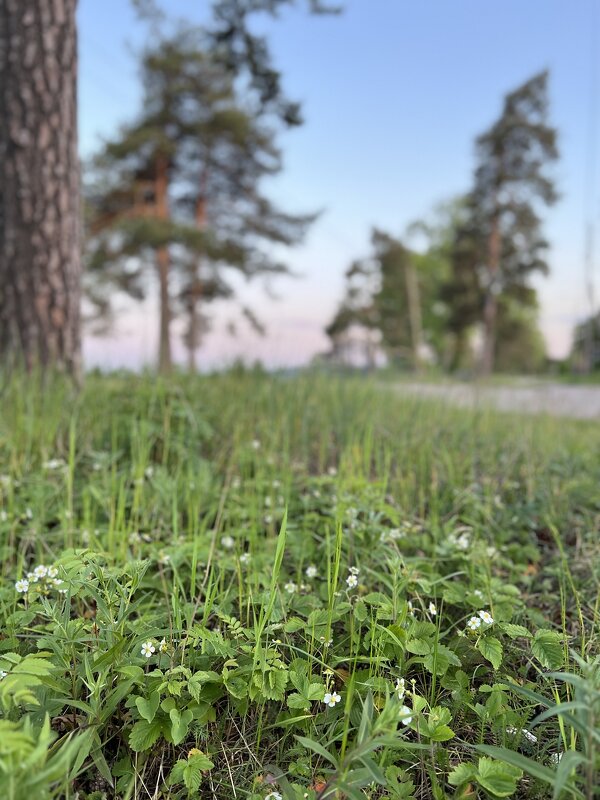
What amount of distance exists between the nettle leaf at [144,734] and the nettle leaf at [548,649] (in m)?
0.84

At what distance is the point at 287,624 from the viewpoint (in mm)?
1208

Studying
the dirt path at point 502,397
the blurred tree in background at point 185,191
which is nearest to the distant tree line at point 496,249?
the blurred tree in background at point 185,191

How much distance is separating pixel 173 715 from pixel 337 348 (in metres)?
3.85

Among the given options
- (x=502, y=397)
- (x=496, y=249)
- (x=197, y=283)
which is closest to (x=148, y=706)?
(x=502, y=397)

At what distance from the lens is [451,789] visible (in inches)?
39.9

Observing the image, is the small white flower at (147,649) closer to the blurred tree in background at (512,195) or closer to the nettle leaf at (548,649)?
the nettle leaf at (548,649)

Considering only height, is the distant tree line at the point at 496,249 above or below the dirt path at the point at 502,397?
above

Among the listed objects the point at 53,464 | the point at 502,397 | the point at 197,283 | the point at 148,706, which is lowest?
the point at 148,706

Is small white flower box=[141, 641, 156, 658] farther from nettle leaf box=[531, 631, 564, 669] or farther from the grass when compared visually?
nettle leaf box=[531, 631, 564, 669]

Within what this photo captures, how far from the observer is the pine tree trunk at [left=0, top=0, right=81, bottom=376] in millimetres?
3486

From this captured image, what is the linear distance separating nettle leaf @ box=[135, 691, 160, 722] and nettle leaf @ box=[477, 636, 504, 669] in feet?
2.39

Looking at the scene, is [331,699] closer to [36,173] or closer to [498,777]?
[498,777]

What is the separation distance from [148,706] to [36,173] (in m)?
3.69

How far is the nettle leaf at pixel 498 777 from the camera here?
0.91 metres
